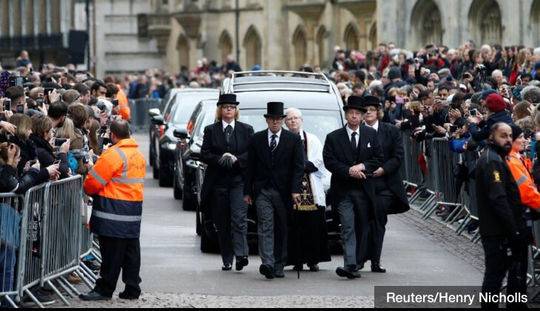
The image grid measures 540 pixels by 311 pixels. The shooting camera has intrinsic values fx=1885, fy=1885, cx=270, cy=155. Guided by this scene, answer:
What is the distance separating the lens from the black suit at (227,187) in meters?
19.0

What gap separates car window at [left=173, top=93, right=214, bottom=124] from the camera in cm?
3080

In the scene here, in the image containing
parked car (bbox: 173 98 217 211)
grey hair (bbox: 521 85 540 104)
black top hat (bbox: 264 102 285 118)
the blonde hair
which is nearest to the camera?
the blonde hair

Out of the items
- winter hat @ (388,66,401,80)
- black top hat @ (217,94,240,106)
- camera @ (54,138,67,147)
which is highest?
black top hat @ (217,94,240,106)

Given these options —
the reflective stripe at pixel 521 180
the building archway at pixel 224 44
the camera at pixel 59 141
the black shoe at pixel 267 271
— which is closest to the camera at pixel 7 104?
the camera at pixel 59 141

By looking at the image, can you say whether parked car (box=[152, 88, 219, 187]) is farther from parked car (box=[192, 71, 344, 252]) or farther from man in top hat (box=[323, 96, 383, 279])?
man in top hat (box=[323, 96, 383, 279])

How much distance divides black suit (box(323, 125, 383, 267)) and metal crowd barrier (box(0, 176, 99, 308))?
263cm

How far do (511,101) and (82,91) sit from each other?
5.58 metres

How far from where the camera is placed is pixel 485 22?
134ft

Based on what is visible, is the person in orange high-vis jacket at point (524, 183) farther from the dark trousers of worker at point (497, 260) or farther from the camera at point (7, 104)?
the camera at point (7, 104)

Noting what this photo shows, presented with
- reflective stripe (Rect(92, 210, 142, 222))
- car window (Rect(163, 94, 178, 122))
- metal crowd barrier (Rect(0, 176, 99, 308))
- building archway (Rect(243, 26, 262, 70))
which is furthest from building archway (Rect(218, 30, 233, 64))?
reflective stripe (Rect(92, 210, 142, 222))

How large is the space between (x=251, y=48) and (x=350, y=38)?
361 inches

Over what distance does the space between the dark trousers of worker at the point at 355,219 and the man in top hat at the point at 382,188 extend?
0.05 metres

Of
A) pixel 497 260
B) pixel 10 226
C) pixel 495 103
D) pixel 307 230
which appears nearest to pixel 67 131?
pixel 307 230

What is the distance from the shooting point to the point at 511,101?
23.1 metres
